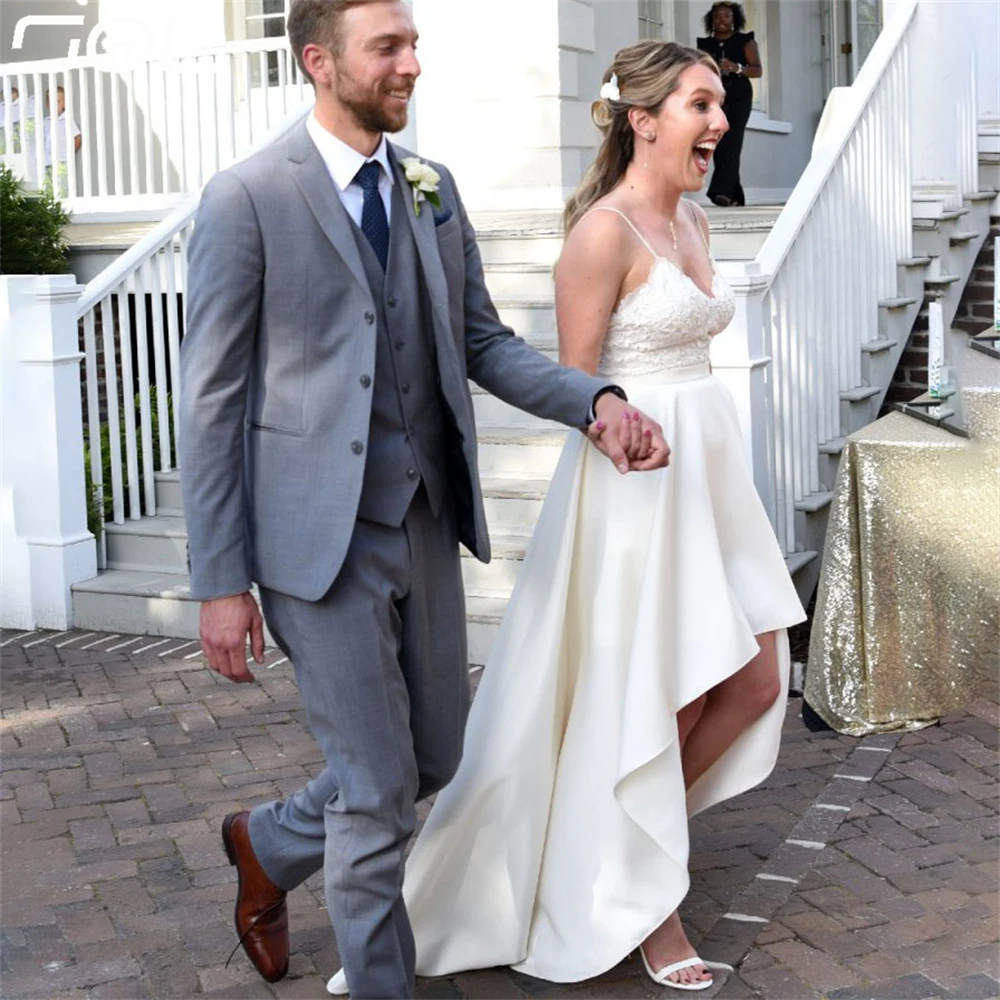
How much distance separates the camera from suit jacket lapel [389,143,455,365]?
312 cm

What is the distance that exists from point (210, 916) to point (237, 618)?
134 cm

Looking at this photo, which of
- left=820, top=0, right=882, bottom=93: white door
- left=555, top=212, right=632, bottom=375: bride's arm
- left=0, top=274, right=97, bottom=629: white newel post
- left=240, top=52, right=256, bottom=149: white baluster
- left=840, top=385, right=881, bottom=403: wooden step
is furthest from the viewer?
left=820, top=0, right=882, bottom=93: white door

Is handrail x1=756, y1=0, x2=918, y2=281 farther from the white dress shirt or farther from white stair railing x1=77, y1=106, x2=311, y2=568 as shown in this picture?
the white dress shirt

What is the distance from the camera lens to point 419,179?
314 cm

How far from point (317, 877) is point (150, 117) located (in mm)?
7528

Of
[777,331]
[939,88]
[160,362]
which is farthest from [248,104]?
[777,331]

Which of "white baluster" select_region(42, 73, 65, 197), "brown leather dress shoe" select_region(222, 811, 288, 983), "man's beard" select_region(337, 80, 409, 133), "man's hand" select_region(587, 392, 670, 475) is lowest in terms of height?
"brown leather dress shoe" select_region(222, 811, 288, 983)

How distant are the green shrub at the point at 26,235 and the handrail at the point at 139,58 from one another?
3.89ft

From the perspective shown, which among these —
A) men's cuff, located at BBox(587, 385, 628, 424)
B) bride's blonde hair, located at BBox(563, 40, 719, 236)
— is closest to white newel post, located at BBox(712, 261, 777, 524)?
bride's blonde hair, located at BBox(563, 40, 719, 236)

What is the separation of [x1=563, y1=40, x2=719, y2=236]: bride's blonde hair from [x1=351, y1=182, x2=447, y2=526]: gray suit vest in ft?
2.76

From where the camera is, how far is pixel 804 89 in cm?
1466

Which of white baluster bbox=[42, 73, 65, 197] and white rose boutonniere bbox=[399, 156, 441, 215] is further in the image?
white baluster bbox=[42, 73, 65, 197]

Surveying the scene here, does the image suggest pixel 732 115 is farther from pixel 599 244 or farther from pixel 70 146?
pixel 599 244

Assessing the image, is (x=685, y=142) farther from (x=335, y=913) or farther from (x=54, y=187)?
(x=54, y=187)
